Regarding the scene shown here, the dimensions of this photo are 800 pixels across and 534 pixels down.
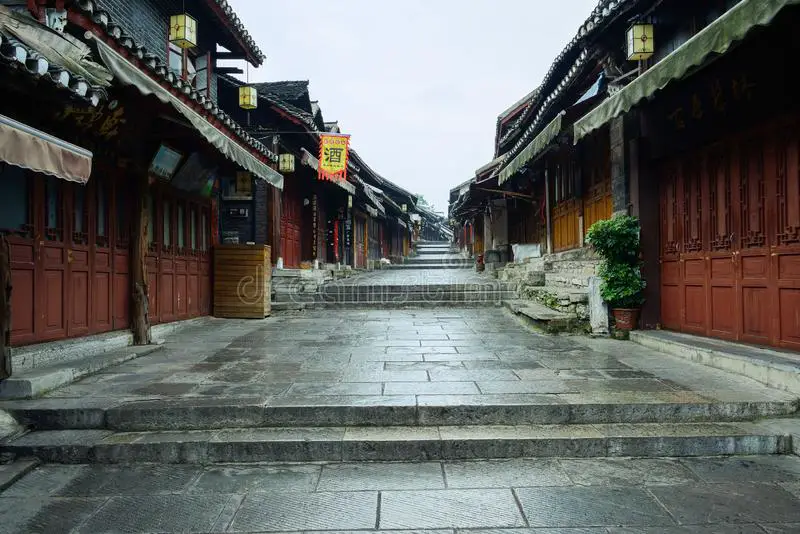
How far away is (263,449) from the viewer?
3.52 meters

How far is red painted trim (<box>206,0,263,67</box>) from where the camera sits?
9.65m

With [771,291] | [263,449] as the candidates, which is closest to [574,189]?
[771,291]

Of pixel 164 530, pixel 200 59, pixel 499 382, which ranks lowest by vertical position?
pixel 164 530

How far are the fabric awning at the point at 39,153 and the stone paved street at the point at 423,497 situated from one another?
2170mm

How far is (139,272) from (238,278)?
3.07 meters

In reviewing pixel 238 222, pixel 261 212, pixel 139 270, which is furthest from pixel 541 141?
pixel 238 222

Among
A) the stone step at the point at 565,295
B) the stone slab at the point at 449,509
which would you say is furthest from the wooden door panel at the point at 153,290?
the stone step at the point at 565,295

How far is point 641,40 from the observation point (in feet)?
21.0

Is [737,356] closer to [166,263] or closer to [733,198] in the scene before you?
[733,198]

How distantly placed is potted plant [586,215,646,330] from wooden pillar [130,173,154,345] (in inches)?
245

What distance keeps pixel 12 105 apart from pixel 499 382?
17.0 feet

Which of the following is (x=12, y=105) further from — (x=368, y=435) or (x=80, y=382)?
(x=368, y=435)

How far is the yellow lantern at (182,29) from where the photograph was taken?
8259mm

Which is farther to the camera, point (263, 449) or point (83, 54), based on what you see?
point (83, 54)
